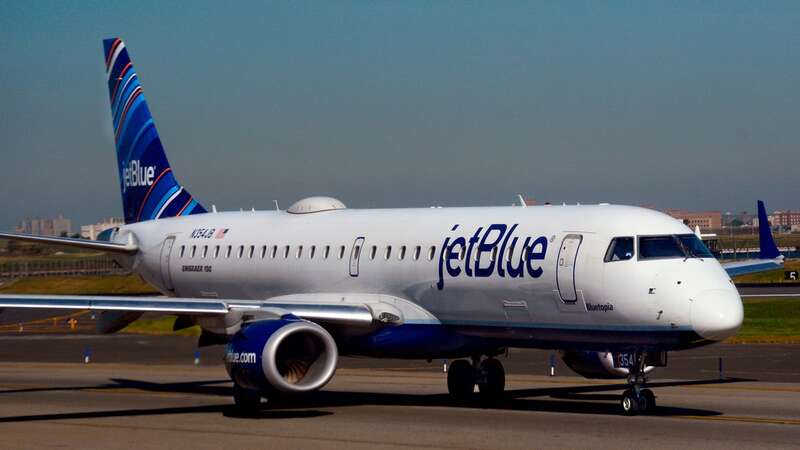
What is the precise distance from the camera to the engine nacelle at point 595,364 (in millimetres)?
28781

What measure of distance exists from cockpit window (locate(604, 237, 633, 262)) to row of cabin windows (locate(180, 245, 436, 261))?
4.64 metres

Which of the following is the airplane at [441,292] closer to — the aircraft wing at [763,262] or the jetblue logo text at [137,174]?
the aircraft wing at [763,262]

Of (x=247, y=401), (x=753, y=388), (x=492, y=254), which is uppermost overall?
(x=492, y=254)

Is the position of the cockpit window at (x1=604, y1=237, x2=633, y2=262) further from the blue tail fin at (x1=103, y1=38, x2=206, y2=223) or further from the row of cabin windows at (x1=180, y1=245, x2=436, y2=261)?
the blue tail fin at (x1=103, y1=38, x2=206, y2=223)

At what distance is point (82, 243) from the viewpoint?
34375mm

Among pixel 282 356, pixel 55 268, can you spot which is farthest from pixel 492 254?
pixel 55 268

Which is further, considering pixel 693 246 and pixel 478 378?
pixel 478 378

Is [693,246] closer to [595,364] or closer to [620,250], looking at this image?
[620,250]

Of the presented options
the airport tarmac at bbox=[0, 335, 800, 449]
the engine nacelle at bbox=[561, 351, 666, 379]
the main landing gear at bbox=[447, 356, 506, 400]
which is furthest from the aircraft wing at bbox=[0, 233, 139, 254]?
the engine nacelle at bbox=[561, 351, 666, 379]

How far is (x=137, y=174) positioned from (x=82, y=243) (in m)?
5.52

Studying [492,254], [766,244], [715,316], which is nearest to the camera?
[715,316]

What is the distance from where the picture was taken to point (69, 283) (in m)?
94.0

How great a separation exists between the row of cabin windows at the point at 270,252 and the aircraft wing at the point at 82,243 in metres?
2.14

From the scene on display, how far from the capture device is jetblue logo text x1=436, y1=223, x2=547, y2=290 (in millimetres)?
26406
